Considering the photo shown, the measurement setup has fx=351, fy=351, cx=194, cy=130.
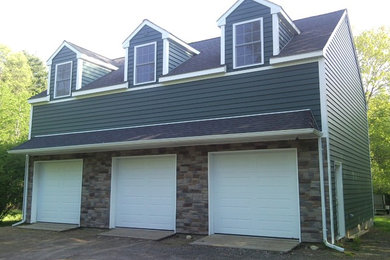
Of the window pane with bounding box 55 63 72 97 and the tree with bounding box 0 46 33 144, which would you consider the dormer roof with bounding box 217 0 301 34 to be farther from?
the tree with bounding box 0 46 33 144

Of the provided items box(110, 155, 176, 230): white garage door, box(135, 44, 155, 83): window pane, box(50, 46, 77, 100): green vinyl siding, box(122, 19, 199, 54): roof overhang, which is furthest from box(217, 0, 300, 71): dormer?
box(50, 46, 77, 100): green vinyl siding

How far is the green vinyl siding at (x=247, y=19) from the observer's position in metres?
9.49

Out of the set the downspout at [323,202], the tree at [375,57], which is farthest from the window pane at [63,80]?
the tree at [375,57]

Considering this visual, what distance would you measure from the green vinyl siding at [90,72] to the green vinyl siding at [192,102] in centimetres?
93

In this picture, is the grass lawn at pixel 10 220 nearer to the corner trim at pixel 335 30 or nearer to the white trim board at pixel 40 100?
the white trim board at pixel 40 100

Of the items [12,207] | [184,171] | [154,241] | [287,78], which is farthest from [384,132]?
[12,207]

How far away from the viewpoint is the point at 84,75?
512 inches

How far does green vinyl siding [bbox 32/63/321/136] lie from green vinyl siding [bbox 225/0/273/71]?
0.57 meters

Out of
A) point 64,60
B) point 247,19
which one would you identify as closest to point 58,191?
point 64,60

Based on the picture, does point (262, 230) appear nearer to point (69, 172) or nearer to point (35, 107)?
point (69, 172)

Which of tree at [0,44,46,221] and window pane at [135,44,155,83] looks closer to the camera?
window pane at [135,44,155,83]

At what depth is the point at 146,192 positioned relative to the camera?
10.5m

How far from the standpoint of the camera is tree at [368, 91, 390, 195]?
711 inches

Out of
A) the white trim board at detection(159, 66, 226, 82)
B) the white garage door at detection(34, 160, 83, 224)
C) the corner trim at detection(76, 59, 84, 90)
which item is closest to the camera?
the white trim board at detection(159, 66, 226, 82)
